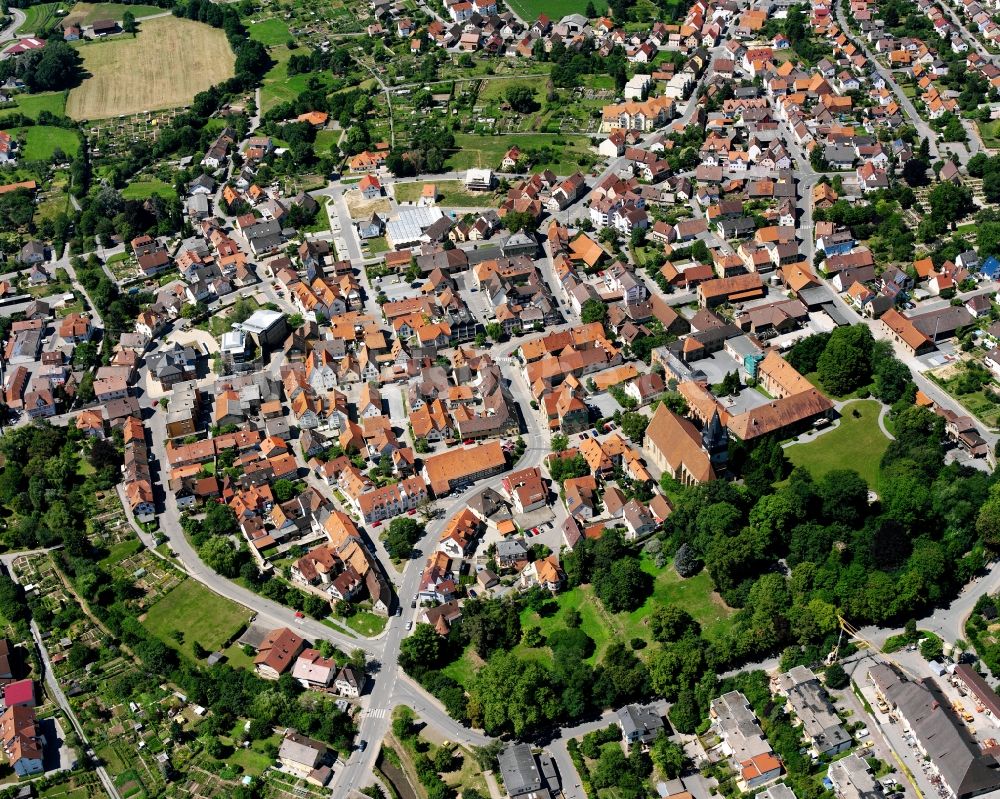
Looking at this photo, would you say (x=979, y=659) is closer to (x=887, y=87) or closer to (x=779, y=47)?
(x=887, y=87)

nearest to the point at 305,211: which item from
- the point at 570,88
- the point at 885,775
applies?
the point at 570,88

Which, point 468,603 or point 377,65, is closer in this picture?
point 468,603

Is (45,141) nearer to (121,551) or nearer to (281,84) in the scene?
(281,84)

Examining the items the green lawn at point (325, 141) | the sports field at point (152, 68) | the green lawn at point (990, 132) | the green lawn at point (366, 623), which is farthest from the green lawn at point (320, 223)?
the green lawn at point (990, 132)

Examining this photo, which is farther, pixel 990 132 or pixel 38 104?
pixel 38 104

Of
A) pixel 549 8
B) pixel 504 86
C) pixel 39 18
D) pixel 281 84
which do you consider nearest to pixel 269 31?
pixel 281 84

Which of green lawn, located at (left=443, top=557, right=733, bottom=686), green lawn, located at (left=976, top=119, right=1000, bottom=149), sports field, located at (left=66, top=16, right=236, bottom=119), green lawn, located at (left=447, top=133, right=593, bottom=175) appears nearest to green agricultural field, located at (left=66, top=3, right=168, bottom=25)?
sports field, located at (left=66, top=16, right=236, bottom=119)
